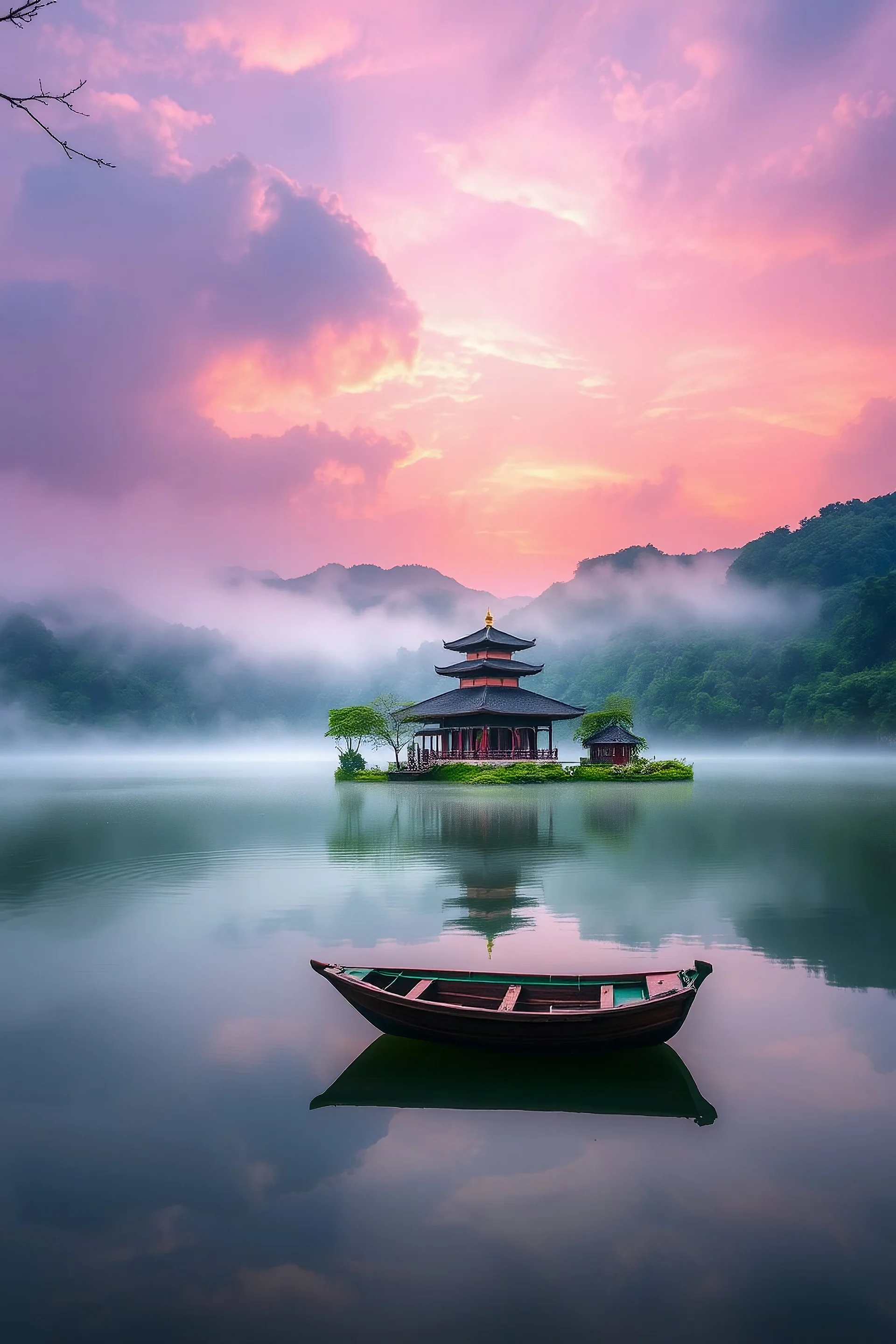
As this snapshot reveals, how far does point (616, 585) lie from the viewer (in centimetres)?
18538

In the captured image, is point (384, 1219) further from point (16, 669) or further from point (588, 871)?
point (16, 669)

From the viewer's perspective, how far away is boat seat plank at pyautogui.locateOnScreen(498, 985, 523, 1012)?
336 inches

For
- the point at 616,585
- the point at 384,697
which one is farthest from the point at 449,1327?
the point at 616,585

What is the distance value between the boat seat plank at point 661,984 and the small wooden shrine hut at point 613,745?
4562 centimetres

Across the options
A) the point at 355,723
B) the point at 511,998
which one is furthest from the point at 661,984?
the point at 355,723

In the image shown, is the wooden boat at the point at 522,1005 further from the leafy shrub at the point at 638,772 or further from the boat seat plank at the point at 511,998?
the leafy shrub at the point at 638,772

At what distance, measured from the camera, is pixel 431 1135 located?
23.9ft

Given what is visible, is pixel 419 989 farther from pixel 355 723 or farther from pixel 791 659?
pixel 791 659

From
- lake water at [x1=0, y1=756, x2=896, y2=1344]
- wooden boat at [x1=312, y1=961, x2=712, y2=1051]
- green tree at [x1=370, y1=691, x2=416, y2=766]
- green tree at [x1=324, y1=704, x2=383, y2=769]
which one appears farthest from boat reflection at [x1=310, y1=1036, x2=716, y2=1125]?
green tree at [x1=324, y1=704, x2=383, y2=769]

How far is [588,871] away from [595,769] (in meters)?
32.9

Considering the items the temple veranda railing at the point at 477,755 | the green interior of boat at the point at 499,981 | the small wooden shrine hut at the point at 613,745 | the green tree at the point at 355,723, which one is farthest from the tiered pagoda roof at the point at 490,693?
the green interior of boat at the point at 499,981

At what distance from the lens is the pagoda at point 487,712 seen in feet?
175

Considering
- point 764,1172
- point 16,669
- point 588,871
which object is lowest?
point 764,1172

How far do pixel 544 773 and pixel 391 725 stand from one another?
552 inches
